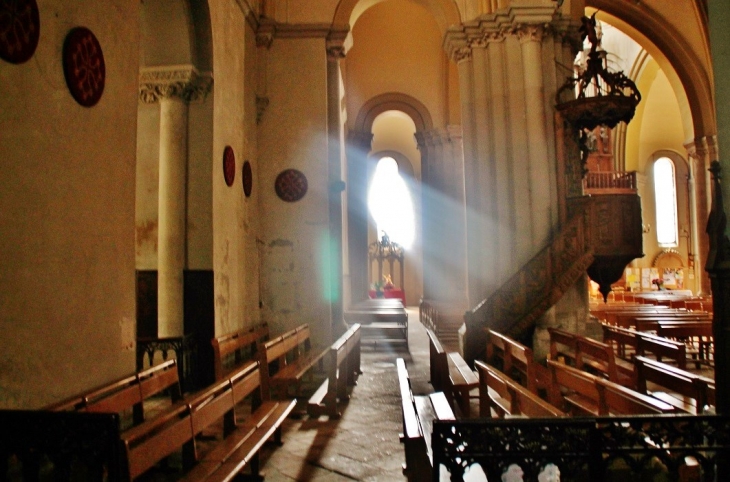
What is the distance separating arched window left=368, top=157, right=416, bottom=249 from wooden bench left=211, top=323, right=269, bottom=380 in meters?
16.2

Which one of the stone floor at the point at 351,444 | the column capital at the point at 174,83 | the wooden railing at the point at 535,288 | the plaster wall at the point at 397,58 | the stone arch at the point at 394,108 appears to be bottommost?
the stone floor at the point at 351,444

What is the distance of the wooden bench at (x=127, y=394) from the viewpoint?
3498mm

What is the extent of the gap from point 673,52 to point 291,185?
520 inches

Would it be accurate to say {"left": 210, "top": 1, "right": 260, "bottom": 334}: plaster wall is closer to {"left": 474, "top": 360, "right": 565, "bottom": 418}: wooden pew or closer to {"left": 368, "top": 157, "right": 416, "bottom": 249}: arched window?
{"left": 474, "top": 360, "right": 565, "bottom": 418}: wooden pew

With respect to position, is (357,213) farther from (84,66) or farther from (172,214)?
(84,66)

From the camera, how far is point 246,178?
8898mm

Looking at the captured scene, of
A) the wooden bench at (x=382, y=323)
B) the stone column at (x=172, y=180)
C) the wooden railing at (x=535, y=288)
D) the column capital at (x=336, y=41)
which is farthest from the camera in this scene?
the wooden bench at (x=382, y=323)

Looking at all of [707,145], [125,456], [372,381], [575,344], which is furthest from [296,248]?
[707,145]

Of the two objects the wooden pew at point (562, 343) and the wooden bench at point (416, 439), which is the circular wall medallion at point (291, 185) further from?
the wooden bench at point (416, 439)

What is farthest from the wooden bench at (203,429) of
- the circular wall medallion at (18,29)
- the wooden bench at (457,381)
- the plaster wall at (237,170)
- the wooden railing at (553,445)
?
the plaster wall at (237,170)

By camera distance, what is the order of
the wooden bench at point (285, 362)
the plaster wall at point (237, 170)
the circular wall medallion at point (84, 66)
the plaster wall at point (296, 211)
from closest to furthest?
the circular wall medallion at point (84, 66), the wooden bench at point (285, 362), the plaster wall at point (237, 170), the plaster wall at point (296, 211)

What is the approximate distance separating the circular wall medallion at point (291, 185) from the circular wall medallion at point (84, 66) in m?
5.58

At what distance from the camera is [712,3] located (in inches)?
139

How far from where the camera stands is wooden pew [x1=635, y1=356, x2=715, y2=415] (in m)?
3.97
